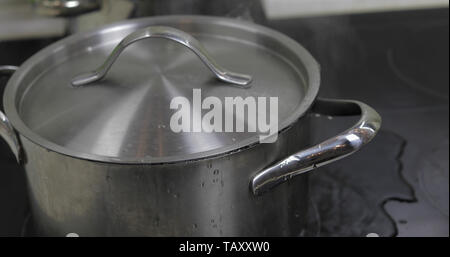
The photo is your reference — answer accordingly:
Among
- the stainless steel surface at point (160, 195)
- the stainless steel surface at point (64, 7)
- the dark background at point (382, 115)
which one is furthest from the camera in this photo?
the stainless steel surface at point (64, 7)

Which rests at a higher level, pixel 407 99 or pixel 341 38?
pixel 341 38

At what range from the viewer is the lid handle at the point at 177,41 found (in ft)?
2.91

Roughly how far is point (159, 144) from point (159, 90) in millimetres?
129

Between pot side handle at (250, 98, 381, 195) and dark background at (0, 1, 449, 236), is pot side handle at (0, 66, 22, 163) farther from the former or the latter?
pot side handle at (250, 98, 381, 195)

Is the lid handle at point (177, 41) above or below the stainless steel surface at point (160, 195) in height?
above

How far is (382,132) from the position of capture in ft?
4.30

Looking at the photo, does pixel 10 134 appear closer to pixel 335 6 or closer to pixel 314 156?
→ pixel 314 156

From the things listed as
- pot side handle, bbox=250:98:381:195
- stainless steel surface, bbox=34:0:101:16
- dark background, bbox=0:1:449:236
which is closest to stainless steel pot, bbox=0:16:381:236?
pot side handle, bbox=250:98:381:195

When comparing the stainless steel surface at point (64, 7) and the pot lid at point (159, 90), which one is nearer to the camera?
the pot lid at point (159, 90)

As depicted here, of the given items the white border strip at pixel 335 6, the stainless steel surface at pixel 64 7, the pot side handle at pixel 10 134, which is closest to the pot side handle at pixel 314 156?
the pot side handle at pixel 10 134

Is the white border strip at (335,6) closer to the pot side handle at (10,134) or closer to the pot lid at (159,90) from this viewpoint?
the pot lid at (159,90)
